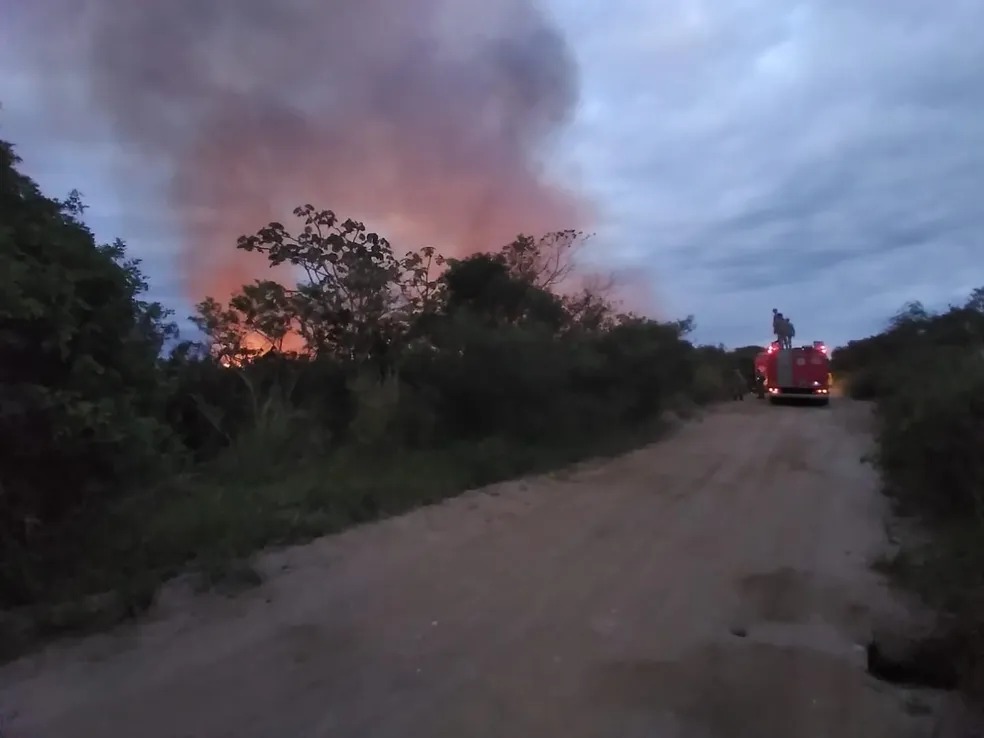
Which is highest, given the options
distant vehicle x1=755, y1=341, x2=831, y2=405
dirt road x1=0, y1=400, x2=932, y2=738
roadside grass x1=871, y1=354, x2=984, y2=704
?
distant vehicle x1=755, y1=341, x2=831, y2=405

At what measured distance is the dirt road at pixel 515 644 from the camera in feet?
19.2

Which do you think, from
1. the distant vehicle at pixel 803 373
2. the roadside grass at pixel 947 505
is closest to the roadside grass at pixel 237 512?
the roadside grass at pixel 947 505

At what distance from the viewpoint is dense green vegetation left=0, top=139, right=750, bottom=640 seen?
24.0 ft

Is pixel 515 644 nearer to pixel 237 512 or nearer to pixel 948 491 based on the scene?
pixel 237 512

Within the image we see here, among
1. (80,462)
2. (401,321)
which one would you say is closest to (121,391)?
(80,462)

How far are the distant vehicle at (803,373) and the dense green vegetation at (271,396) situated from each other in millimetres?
5878

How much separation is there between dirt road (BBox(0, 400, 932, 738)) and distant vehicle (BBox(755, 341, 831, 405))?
1162 inches

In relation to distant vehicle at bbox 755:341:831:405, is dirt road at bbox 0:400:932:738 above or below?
below

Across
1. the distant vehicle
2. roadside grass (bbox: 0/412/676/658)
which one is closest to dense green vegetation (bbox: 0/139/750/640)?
roadside grass (bbox: 0/412/676/658)

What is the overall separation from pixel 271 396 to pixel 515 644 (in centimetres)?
1411

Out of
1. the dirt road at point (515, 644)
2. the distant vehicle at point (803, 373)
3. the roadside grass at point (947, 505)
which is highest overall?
the distant vehicle at point (803, 373)

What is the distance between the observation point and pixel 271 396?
20.4 meters

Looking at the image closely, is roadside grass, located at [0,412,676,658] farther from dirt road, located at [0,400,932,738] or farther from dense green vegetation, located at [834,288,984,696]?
dense green vegetation, located at [834,288,984,696]

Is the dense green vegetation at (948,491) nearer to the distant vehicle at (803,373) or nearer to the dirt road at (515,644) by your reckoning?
the dirt road at (515,644)
